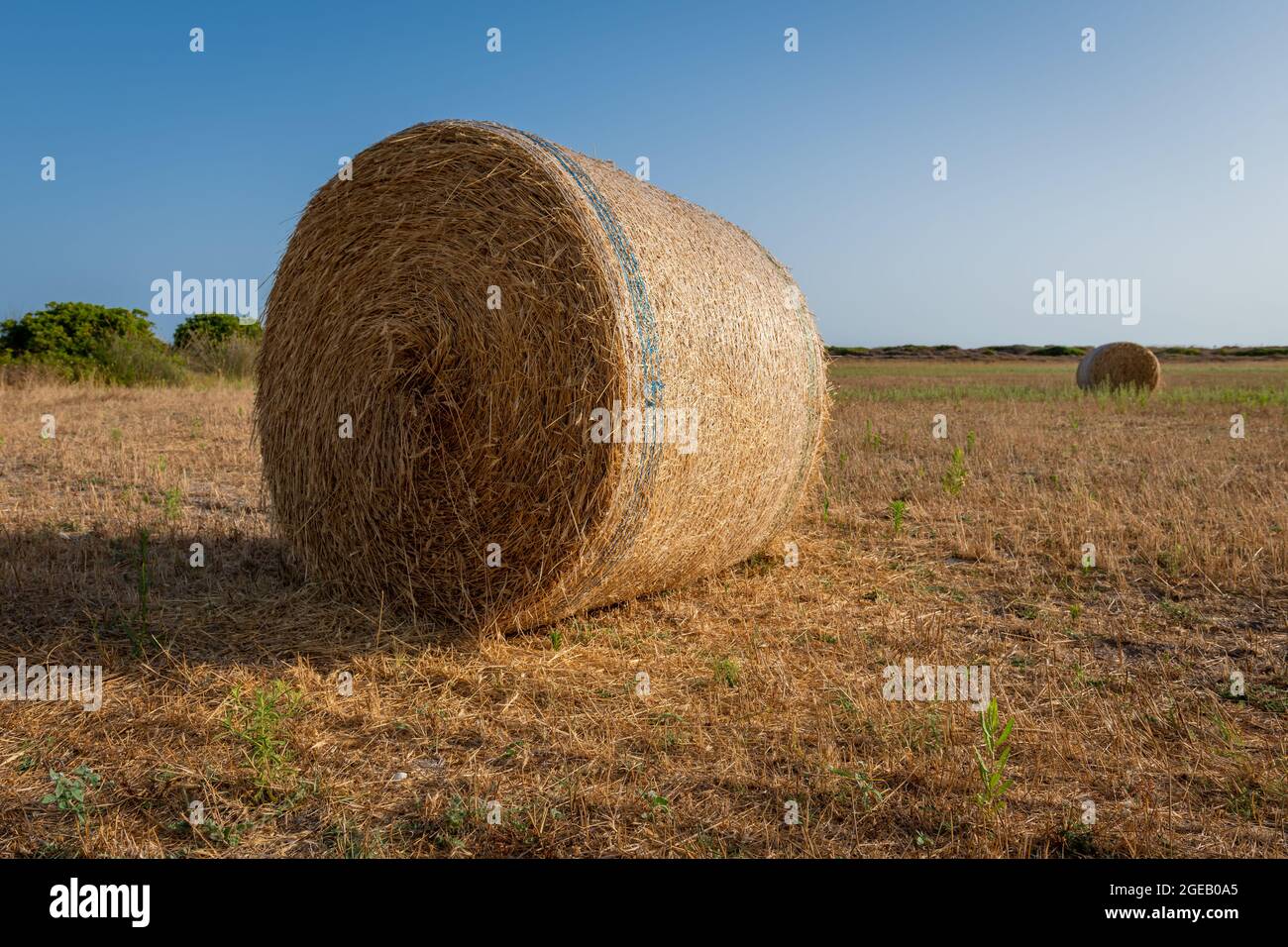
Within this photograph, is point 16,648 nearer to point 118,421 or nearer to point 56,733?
point 56,733

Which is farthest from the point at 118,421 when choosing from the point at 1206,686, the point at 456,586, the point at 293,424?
the point at 1206,686

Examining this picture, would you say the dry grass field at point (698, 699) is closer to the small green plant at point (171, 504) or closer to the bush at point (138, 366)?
the small green plant at point (171, 504)

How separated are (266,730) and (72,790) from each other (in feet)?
2.08

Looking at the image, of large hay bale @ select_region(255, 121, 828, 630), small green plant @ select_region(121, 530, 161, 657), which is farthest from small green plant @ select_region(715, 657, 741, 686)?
small green plant @ select_region(121, 530, 161, 657)

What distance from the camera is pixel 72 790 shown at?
3242 millimetres

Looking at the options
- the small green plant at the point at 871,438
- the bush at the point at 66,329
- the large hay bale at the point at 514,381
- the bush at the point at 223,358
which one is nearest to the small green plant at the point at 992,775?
the large hay bale at the point at 514,381

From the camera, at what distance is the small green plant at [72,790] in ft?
10.5

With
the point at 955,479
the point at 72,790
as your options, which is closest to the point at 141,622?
the point at 72,790

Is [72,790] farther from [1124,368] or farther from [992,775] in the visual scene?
[1124,368]

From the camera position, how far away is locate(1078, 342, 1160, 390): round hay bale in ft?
66.5

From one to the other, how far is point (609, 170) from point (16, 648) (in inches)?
149

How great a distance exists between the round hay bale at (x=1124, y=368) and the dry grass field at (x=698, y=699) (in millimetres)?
13234

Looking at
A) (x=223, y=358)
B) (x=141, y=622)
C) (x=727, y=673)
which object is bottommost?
(x=727, y=673)

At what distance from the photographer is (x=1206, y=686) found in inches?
174
